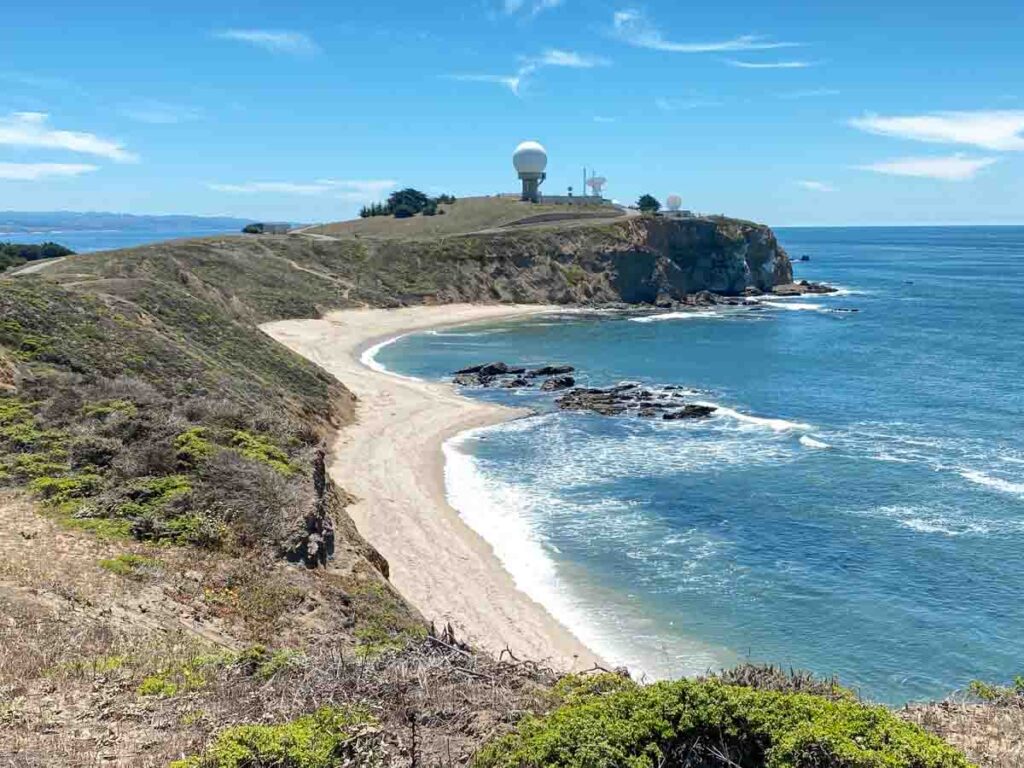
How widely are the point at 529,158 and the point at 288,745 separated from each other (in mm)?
121881

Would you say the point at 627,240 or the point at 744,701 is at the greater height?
the point at 627,240

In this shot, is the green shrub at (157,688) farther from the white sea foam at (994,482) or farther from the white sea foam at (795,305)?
the white sea foam at (795,305)

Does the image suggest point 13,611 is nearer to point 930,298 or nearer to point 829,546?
point 829,546

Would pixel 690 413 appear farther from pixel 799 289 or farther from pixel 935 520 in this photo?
pixel 799 289

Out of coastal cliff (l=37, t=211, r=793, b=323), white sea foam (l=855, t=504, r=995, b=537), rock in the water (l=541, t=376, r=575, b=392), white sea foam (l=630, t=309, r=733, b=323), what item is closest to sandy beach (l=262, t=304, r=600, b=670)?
rock in the water (l=541, t=376, r=575, b=392)

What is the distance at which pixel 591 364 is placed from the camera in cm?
5997

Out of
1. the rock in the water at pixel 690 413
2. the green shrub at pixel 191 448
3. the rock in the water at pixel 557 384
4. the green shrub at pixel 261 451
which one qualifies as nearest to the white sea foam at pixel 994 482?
the rock in the water at pixel 690 413

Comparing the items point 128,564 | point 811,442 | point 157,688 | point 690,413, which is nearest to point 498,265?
point 690,413

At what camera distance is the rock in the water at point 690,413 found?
43.3 m

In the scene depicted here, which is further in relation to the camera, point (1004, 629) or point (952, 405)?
point (952, 405)

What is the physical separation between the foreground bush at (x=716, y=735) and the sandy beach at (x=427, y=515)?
6.28 m

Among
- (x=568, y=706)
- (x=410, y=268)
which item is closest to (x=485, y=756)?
(x=568, y=706)

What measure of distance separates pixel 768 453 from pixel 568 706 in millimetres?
28590

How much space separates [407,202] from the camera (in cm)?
13500
